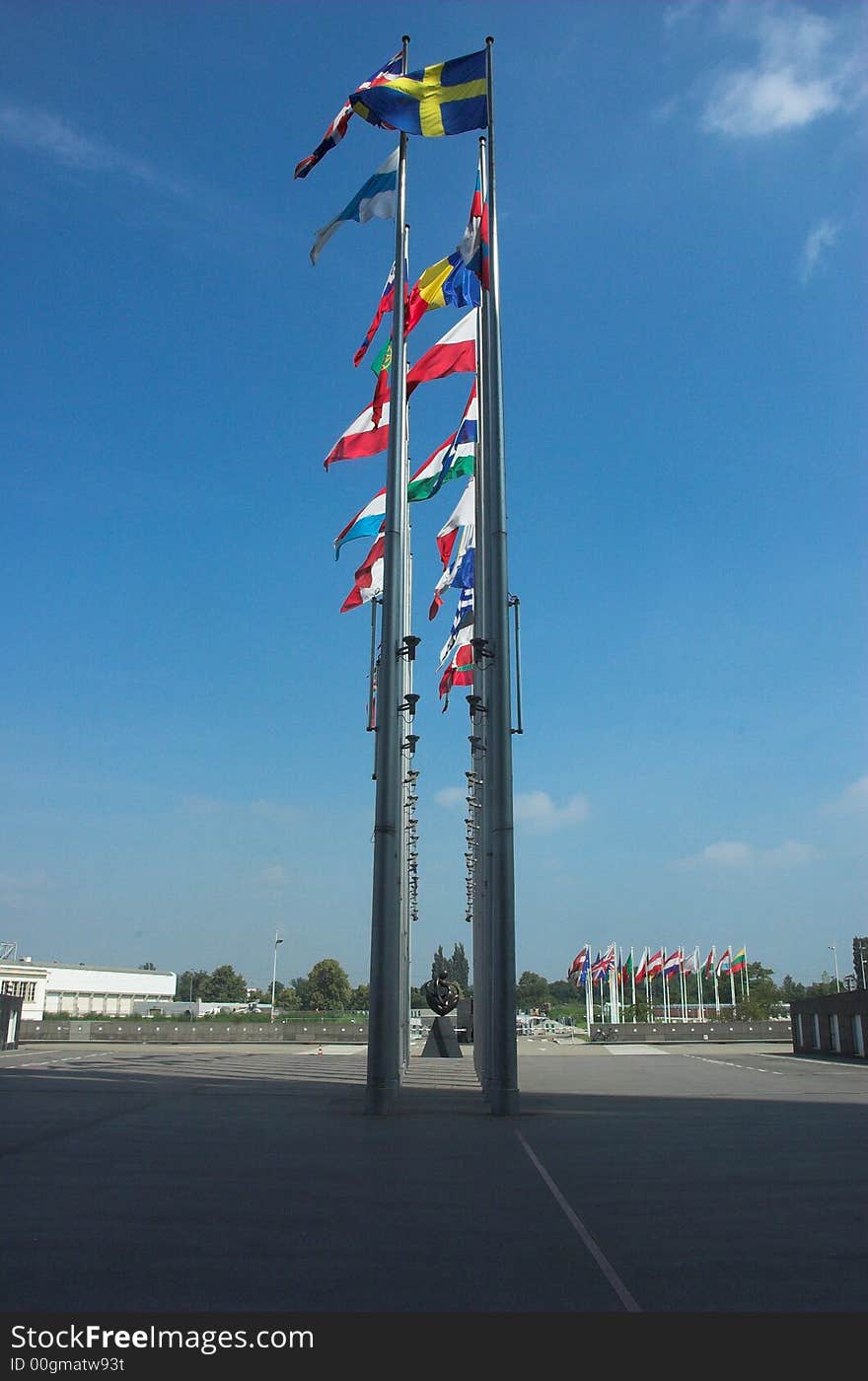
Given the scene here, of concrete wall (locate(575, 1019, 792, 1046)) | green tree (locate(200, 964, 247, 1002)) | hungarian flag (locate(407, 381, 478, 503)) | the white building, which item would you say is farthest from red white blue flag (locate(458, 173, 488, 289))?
green tree (locate(200, 964, 247, 1002))

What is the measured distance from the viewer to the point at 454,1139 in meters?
11.3

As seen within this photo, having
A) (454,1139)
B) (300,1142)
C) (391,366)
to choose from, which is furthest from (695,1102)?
(391,366)

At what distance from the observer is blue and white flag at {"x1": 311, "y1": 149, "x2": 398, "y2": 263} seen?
19.2m

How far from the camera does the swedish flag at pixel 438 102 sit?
57.6 ft

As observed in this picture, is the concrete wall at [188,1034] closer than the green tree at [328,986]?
Yes

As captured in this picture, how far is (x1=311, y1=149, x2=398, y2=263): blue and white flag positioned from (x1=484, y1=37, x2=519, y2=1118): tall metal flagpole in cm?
224

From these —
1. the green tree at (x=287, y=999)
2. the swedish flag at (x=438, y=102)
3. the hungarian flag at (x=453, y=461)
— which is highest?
the swedish flag at (x=438, y=102)

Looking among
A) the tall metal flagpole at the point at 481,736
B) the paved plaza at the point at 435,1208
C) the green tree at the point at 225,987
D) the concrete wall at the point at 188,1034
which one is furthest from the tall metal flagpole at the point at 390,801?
the green tree at the point at 225,987

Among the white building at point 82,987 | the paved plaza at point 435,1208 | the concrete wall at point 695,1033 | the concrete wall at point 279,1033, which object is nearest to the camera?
the paved plaza at point 435,1208

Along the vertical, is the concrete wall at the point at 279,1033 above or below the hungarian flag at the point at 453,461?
below

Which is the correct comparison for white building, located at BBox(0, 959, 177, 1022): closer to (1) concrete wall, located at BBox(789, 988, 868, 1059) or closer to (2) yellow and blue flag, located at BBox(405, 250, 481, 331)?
(1) concrete wall, located at BBox(789, 988, 868, 1059)

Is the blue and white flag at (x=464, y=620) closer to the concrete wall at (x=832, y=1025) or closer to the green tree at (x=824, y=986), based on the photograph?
the concrete wall at (x=832, y=1025)

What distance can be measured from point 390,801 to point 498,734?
1846 mm

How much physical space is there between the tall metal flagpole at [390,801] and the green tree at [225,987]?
152234 mm
